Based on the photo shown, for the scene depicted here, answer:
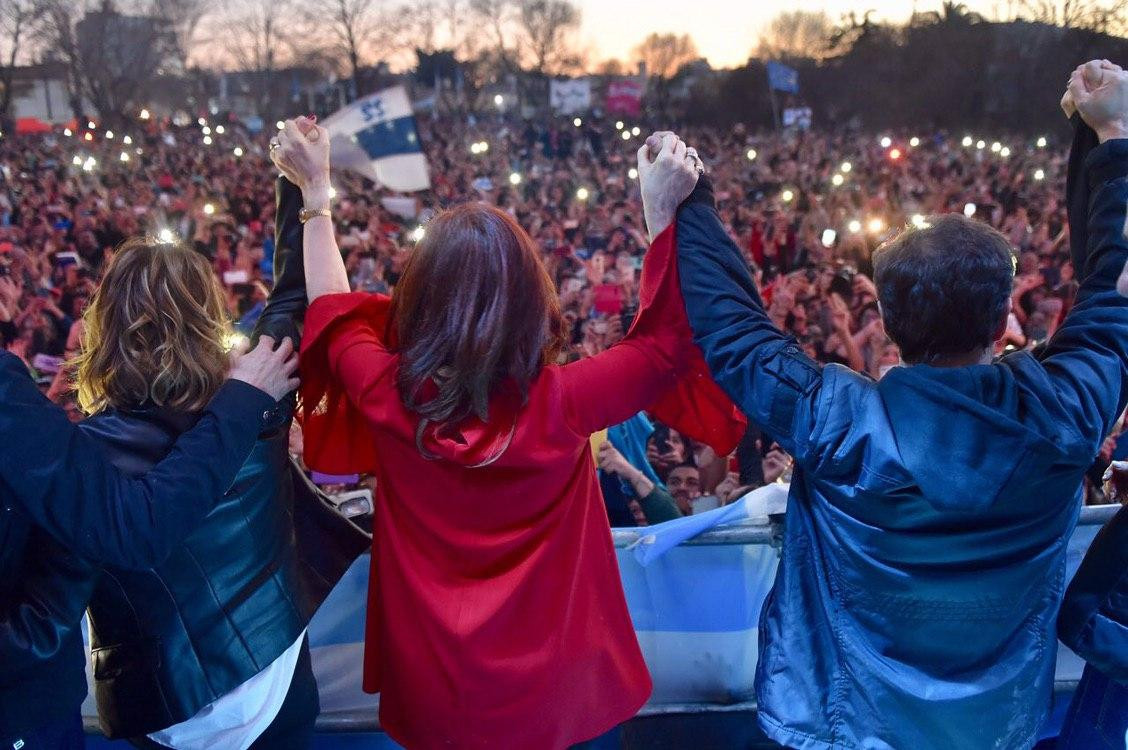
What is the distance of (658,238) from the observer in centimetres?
168

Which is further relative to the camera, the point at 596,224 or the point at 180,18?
the point at 180,18

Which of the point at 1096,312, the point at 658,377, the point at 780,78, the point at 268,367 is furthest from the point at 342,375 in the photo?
the point at 780,78

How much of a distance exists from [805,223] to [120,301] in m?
11.2

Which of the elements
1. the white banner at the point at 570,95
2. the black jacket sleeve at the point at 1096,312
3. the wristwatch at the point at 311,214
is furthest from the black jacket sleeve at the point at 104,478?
the white banner at the point at 570,95

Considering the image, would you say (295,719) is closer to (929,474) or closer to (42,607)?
(42,607)

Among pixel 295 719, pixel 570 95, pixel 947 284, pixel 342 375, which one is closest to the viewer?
pixel 947 284

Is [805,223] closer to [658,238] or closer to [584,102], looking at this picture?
[658,238]

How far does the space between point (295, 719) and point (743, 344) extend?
3.87 ft

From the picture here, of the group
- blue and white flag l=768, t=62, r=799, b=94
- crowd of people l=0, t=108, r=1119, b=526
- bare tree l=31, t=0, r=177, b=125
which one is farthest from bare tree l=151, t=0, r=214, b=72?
blue and white flag l=768, t=62, r=799, b=94

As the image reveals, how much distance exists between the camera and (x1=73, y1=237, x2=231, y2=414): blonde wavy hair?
1542 mm

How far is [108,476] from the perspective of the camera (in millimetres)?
1370

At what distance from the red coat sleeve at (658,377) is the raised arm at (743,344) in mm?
67

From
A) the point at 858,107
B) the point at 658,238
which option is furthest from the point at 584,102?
the point at 658,238

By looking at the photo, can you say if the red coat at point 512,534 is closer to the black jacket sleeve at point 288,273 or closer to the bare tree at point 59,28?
the black jacket sleeve at point 288,273
